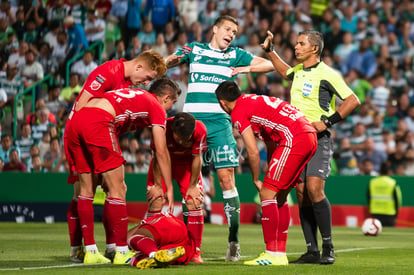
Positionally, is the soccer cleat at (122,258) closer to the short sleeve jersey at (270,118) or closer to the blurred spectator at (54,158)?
the short sleeve jersey at (270,118)

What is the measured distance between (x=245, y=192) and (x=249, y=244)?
6.28 metres

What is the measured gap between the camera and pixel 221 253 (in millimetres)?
9789

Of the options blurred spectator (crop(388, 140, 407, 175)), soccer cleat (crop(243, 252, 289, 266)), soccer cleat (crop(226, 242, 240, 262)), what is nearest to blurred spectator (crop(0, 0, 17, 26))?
blurred spectator (crop(388, 140, 407, 175))

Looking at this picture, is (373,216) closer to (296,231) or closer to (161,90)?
(296,231)

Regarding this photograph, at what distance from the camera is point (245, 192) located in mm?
17625

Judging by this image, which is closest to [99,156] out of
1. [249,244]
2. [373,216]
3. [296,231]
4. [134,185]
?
[249,244]

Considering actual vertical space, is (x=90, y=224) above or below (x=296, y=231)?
above

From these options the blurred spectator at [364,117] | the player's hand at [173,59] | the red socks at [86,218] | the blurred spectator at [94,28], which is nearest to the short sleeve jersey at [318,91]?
the player's hand at [173,59]

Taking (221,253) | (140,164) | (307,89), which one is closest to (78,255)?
(221,253)

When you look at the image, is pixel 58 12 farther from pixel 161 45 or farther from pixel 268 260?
pixel 268 260

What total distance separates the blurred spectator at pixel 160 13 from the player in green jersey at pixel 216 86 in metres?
10.7

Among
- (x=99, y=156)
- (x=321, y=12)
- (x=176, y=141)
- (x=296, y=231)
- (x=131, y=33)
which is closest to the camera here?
(x=99, y=156)

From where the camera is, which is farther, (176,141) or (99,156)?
(176,141)

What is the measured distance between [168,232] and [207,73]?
2.36m
